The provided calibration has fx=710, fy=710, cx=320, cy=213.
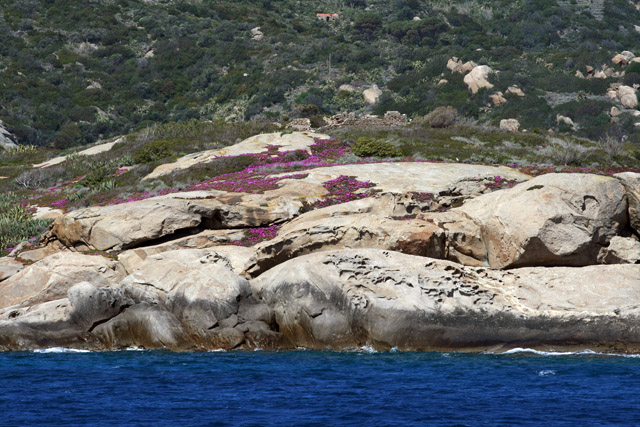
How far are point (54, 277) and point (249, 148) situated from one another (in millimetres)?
22306

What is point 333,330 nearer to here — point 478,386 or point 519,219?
point 478,386

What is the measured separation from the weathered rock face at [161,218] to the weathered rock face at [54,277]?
208cm

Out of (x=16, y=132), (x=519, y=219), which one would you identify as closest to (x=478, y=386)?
(x=519, y=219)

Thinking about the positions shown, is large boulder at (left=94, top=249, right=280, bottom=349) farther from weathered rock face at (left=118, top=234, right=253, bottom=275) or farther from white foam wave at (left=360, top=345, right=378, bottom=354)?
white foam wave at (left=360, top=345, right=378, bottom=354)

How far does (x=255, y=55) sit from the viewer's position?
401 ft

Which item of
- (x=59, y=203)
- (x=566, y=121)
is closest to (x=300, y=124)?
(x=59, y=203)

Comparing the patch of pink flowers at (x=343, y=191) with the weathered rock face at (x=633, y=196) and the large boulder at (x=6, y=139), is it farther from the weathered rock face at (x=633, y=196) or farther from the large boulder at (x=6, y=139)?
the large boulder at (x=6, y=139)

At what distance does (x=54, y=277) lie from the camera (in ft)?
90.4

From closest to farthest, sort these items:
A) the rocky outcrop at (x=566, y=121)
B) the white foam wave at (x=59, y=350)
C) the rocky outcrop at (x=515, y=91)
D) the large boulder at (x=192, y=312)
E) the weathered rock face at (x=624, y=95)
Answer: the large boulder at (x=192, y=312) < the white foam wave at (x=59, y=350) < the rocky outcrop at (x=566, y=121) < the weathered rock face at (x=624, y=95) < the rocky outcrop at (x=515, y=91)

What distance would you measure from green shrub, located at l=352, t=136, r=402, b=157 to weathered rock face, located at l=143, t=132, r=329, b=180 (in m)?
3.94

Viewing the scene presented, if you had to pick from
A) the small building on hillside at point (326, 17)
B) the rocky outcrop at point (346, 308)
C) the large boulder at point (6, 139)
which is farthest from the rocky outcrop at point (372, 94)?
the rocky outcrop at point (346, 308)

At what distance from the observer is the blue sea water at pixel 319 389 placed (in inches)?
645

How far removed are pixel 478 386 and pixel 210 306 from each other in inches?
382

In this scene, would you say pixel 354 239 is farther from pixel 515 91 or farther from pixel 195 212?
pixel 515 91
